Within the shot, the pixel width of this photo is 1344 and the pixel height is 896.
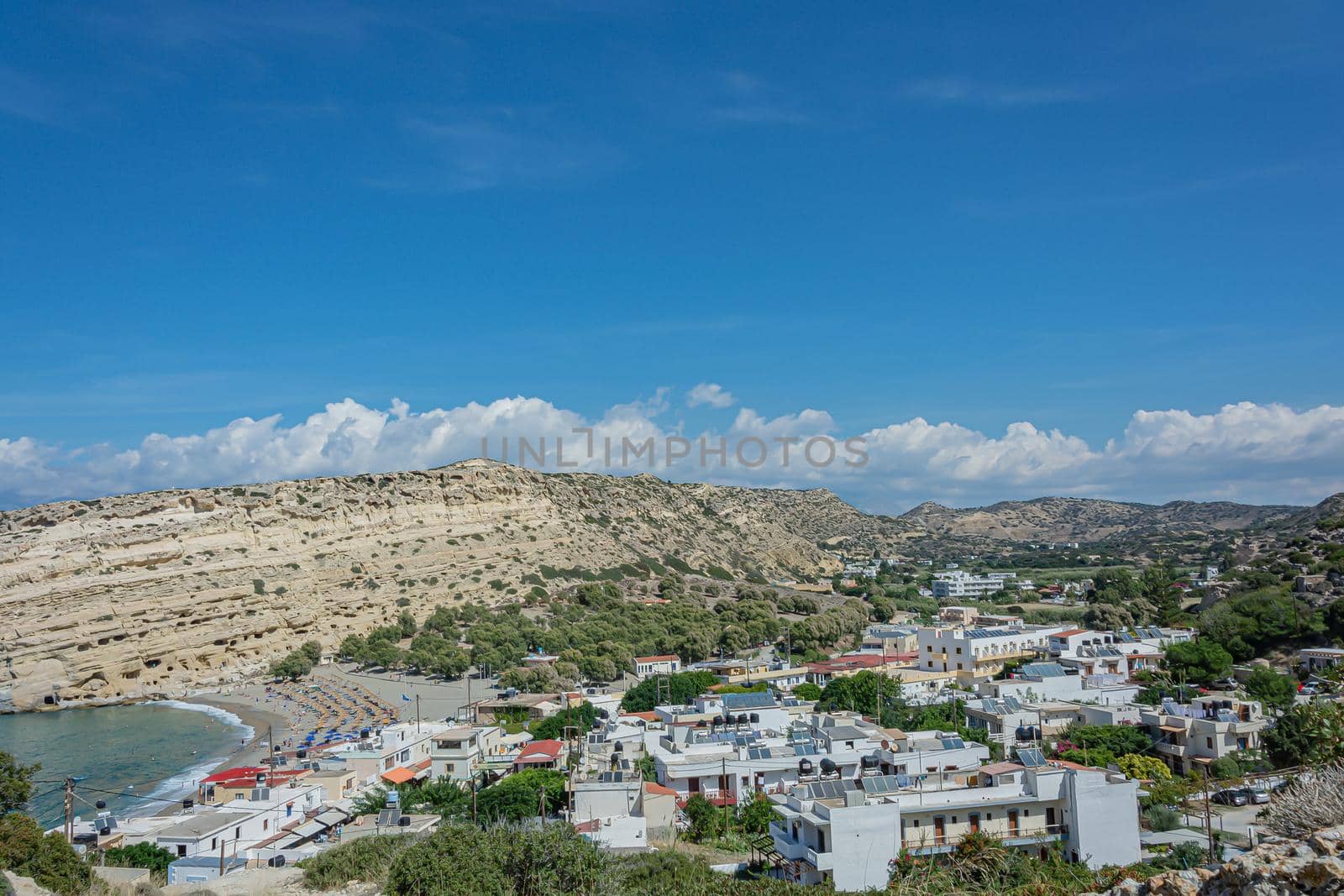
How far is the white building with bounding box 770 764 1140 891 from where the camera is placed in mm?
15883

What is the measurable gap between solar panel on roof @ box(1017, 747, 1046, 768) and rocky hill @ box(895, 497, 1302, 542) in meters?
149

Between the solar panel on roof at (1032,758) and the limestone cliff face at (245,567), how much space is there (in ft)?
138

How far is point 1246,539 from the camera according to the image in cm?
10550

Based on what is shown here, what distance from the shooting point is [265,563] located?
53.8 meters

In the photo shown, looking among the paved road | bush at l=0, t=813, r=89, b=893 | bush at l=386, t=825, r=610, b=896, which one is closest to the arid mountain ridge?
the paved road

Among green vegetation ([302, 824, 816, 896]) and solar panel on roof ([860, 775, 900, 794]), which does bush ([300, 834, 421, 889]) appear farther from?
solar panel on roof ([860, 775, 900, 794])

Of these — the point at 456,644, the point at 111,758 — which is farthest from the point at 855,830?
the point at 456,644

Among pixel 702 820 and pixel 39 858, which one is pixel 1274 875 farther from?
pixel 702 820

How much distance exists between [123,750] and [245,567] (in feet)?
65.0

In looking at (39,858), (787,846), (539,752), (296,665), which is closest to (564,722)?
(539,752)

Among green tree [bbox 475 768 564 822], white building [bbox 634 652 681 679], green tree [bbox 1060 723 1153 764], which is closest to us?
green tree [bbox 475 768 564 822]

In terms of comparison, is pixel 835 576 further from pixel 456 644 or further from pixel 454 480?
pixel 456 644

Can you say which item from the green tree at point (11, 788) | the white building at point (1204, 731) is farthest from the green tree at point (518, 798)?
the white building at point (1204, 731)

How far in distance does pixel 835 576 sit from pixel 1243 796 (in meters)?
72.0
